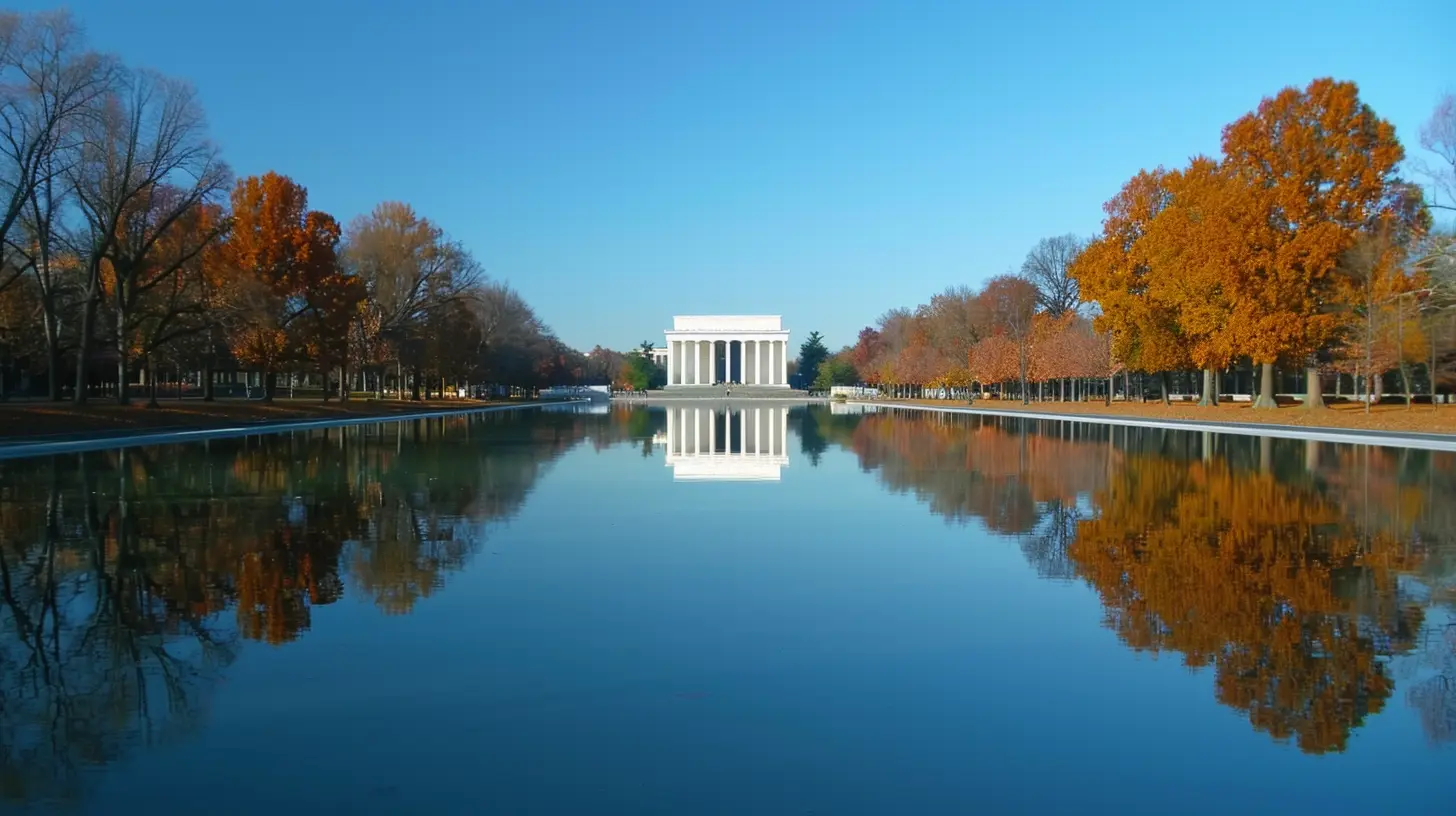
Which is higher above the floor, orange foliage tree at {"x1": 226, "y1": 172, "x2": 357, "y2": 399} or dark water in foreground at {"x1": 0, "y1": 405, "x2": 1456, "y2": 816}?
orange foliage tree at {"x1": 226, "y1": 172, "x2": 357, "y2": 399}

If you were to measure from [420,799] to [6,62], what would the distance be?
107 feet

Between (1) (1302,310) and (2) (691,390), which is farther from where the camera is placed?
(2) (691,390)

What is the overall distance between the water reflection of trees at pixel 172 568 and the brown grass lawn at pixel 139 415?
8241mm

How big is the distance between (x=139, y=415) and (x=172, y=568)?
2868 cm

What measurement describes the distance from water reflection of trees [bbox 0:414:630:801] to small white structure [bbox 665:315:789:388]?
10326 centimetres

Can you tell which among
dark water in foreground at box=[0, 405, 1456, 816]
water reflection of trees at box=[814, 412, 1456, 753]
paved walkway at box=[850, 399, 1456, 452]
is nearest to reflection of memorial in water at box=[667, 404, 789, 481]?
water reflection of trees at box=[814, 412, 1456, 753]

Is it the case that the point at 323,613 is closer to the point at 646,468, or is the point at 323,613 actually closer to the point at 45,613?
the point at 45,613

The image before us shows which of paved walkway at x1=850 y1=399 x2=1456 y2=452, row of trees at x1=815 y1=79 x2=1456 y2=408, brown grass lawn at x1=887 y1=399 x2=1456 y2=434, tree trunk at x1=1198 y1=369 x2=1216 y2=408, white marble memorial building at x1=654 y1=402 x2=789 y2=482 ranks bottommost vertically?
white marble memorial building at x1=654 y1=402 x2=789 y2=482

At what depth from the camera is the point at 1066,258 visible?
77.0m

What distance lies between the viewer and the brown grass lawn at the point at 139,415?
1171 inches

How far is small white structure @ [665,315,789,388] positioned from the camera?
12531 centimetres

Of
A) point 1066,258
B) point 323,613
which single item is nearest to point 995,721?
point 323,613

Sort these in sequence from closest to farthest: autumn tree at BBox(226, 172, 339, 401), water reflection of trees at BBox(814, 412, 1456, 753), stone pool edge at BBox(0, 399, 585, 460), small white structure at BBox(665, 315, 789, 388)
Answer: water reflection of trees at BBox(814, 412, 1456, 753) → stone pool edge at BBox(0, 399, 585, 460) → autumn tree at BBox(226, 172, 339, 401) → small white structure at BBox(665, 315, 789, 388)

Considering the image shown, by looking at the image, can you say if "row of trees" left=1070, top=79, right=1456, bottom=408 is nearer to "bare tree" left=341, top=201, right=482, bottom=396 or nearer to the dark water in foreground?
the dark water in foreground
